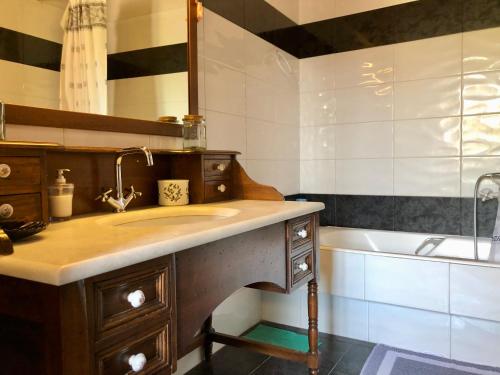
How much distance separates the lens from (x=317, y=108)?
2.77 metres

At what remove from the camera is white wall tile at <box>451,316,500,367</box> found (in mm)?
1836

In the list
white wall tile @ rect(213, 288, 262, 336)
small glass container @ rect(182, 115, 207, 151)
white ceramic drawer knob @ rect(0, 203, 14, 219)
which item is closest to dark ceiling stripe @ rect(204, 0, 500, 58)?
small glass container @ rect(182, 115, 207, 151)

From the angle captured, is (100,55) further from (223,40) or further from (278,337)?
(278,337)

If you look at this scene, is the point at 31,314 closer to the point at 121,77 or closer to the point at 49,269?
the point at 49,269

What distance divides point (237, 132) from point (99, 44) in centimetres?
87

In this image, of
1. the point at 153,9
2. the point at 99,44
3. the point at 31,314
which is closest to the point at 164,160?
the point at 99,44

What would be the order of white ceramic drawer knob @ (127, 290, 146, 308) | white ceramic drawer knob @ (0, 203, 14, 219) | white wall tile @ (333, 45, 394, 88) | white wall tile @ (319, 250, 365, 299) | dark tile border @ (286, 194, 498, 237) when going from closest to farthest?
white ceramic drawer knob @ (127, 290, 146, 308), white ceramic drawer knob @ (0, 203, 14, 219), white wall tile @ (319, 250, 365, 299), dark tile border @ (286, 194, 498, 237), white wall tile @ (333, 45, 394, 88)

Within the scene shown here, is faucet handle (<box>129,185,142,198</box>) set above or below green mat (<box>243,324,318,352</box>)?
above

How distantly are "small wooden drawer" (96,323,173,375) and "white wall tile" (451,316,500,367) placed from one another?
5.09ft

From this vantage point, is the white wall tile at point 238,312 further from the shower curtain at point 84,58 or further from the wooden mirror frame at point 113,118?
the shower curtain at point 84,58

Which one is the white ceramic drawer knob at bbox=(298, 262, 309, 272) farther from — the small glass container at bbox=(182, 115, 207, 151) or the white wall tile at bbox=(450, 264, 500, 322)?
the white wall tile at bbox=(450, 264, 500, 322)

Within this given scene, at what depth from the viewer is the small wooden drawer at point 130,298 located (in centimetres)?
73

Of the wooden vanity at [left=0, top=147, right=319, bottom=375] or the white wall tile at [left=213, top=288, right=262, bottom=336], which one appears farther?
the white wall tile at [left=213, top=288, right=262, bottom=336]

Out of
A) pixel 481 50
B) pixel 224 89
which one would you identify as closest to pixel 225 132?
pixel 224 89
